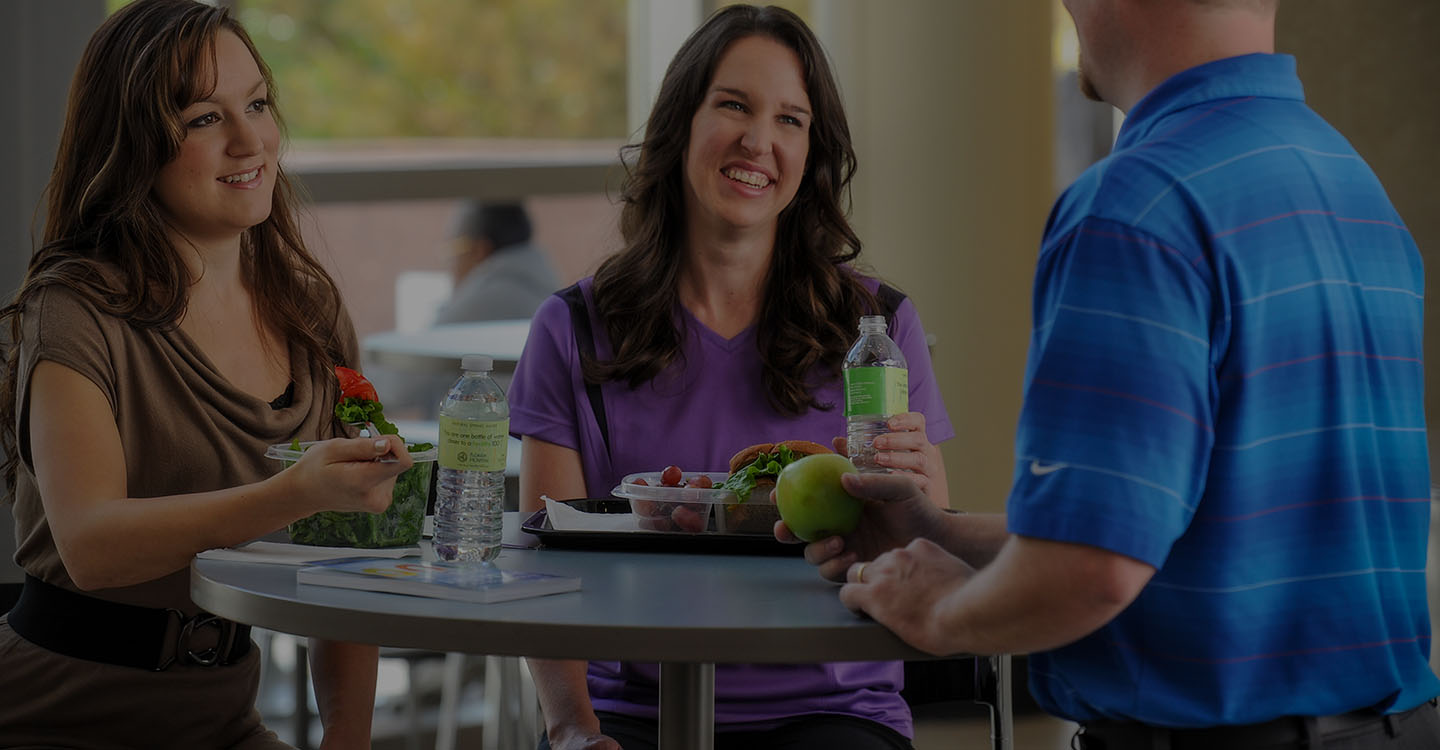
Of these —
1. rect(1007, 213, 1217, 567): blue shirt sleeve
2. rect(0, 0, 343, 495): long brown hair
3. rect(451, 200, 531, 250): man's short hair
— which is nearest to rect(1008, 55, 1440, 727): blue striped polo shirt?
rect(1007, 213, 1217, 567): blue shirt sleeve

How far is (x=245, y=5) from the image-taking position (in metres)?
4.67

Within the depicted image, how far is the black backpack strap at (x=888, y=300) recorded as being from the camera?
2.47 meters

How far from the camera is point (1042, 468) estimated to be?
52.2 inches

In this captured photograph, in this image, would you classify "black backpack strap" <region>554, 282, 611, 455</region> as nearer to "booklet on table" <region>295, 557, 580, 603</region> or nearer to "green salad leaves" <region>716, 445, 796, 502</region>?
"green salad leaves" <region>716, 445, 796, 502</region>

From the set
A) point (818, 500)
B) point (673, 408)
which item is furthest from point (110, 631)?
point (818, 500)

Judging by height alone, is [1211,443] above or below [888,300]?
below

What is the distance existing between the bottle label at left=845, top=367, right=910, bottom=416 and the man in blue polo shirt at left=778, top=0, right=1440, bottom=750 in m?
0.44

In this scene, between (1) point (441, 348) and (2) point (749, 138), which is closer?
(2) point (749, 138)

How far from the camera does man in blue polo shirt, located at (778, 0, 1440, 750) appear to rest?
4.27ft

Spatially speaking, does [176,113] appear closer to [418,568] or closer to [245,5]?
[418,568]

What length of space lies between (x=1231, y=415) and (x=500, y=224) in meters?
4.84

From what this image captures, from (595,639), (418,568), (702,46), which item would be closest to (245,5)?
(702,46)

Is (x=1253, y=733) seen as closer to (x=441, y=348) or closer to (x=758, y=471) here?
(x=758, y=471)

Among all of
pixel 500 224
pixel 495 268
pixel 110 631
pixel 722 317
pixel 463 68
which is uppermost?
pixel 463 68
